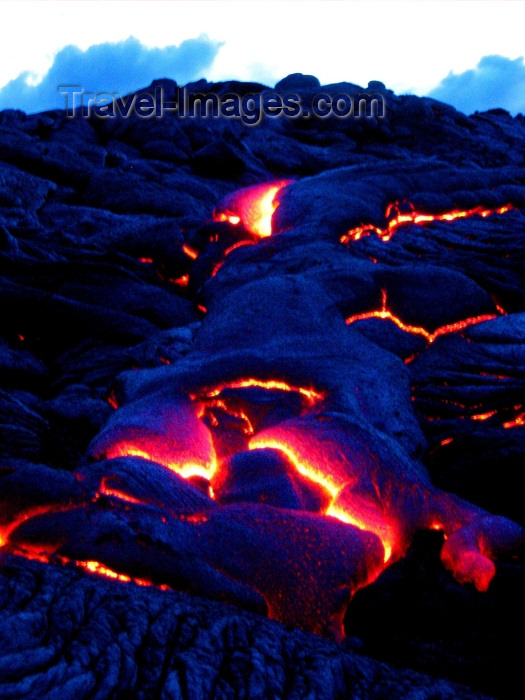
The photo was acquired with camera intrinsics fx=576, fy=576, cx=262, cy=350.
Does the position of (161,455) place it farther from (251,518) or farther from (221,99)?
(221,99)

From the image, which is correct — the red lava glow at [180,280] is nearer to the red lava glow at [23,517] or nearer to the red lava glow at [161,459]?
the red lava glow at [161,459]

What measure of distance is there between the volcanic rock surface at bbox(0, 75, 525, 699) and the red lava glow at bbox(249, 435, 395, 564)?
0.05 ft

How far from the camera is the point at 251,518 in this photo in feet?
10.0

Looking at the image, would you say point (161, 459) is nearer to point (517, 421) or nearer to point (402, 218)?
point (517, 421)

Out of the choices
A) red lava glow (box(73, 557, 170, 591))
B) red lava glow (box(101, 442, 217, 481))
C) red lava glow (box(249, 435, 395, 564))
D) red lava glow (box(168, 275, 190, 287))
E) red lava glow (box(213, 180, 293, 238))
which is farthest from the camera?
red lava glow (box(213, 180, 293, 238))

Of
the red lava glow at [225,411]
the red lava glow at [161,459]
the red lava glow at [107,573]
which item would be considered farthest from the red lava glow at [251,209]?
the red lava glow at [107,573]

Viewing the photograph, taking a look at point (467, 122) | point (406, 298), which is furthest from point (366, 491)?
point (467, 122)

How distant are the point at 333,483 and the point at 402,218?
6489mm

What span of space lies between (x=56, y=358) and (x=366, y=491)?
428 centimetres

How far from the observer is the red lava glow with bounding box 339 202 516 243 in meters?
8.50

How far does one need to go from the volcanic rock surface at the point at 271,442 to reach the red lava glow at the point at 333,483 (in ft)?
0.05

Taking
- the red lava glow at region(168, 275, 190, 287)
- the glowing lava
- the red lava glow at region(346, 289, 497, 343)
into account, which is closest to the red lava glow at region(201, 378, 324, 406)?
the glowing lava

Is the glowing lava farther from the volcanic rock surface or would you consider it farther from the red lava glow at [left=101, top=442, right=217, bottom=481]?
the red lava glow at [left=101, top=442, right=217, bottom=481]

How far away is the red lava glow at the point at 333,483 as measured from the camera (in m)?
3.60
